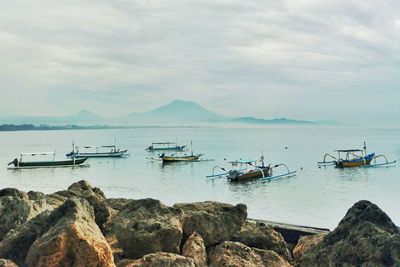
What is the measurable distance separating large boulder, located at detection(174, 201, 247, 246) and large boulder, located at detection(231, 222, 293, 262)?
0.84 feet

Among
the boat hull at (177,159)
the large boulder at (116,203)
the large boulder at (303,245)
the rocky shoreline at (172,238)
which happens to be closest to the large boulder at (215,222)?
the rocky shoreline at (172,238)

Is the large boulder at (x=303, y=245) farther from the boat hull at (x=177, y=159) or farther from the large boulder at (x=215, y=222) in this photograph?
the boat hull at (x=177, y=159)

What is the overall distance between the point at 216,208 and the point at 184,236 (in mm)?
1211

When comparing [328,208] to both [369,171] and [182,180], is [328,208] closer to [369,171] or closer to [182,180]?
[182,180]

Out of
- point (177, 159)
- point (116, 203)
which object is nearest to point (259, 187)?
point (177, 159)

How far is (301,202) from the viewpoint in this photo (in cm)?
4544

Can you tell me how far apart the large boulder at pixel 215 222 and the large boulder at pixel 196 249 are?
0.30 m

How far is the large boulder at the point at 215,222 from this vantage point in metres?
8.82

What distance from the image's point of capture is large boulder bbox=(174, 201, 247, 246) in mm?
8820

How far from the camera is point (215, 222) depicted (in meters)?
9.04

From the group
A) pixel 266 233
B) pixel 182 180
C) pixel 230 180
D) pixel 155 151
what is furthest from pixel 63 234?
pixel 155 151

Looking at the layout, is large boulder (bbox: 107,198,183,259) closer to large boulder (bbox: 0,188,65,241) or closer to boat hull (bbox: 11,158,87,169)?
large boulder (bbox: 0,188,65,241)

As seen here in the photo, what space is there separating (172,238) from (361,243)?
3.04m

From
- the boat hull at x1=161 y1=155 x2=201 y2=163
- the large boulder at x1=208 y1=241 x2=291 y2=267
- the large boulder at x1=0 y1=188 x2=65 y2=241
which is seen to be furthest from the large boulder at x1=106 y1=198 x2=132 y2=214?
the boat hull at x1=161 y1=155 x2=201 y2=163
